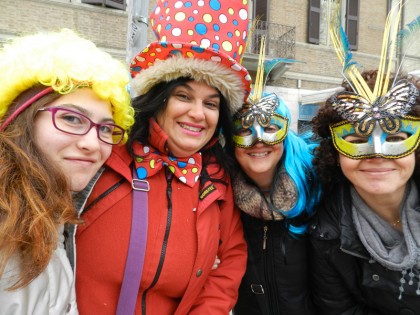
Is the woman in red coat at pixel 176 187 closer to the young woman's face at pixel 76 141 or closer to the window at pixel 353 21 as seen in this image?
the young woman's face at pixel 76 141

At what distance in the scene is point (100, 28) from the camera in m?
8.49

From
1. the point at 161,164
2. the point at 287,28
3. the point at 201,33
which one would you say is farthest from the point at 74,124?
the point at 287,28

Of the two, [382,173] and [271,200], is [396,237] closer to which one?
[382,173]

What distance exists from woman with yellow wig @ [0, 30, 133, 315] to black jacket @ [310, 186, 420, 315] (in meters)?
1.24

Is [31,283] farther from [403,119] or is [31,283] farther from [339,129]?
[403,119]

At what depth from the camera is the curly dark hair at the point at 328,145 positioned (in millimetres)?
1897

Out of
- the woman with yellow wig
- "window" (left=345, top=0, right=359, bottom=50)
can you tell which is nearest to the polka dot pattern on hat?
the woman with yellow wig

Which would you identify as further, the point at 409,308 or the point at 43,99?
the point at 409,308

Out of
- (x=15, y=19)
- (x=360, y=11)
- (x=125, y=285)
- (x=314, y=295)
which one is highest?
(x=360, y=11)

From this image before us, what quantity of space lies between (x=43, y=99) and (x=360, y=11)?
37.9 ft

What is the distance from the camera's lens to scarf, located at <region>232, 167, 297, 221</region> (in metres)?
2.04

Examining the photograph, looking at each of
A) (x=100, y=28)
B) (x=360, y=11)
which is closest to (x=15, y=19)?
(x=100, y=28)

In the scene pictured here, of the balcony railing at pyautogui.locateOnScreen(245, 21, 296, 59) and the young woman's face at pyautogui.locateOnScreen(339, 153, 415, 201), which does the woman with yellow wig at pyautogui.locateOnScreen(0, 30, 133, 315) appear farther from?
the balcony railing at pyautogui.locateOnScreen(245, 21, 296, 59)

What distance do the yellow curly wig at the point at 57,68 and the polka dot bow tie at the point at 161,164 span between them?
345 mm
